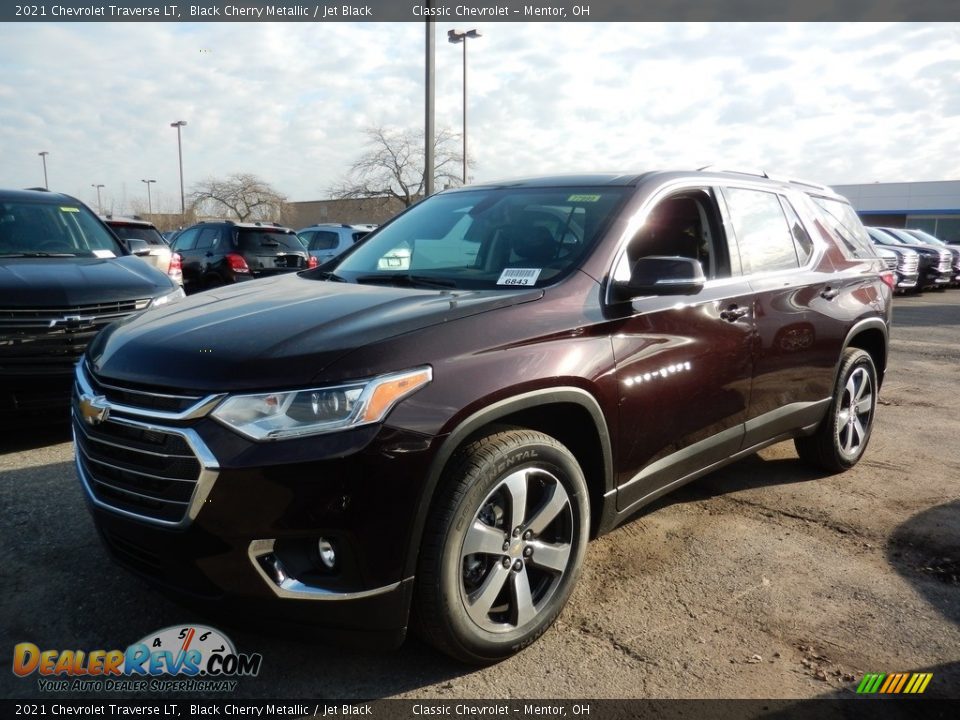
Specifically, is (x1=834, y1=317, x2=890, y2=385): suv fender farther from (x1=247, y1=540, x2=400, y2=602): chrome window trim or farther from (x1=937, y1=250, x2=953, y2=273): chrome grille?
(x1=937, y1=250, x2=953, y2=273): chrome grille

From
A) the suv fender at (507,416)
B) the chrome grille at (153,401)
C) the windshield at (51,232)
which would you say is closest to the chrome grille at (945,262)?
the windshield at (51,232)

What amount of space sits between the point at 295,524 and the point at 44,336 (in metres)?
3.46

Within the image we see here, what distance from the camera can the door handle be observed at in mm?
3592

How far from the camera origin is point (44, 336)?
4762 millimetres

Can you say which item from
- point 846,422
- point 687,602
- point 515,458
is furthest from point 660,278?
point 846,422

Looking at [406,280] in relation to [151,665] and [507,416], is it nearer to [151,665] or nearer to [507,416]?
[507,416]

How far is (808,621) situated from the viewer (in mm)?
2996

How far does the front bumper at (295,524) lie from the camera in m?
2.19

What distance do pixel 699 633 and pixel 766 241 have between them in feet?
7.36

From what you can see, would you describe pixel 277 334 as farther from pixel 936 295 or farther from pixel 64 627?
pixel 936 295

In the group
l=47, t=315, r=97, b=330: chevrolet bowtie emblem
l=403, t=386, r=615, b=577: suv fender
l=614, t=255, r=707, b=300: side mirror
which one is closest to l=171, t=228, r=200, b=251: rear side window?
l=47, t=315, r=97, b=330: chevrolet bowtie emblem

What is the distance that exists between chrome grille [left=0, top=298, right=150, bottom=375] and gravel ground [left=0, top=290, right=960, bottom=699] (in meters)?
0.60

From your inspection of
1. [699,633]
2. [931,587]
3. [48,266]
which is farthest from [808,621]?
[48,266]

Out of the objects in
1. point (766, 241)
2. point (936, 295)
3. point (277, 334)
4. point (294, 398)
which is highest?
point (766, 241)
